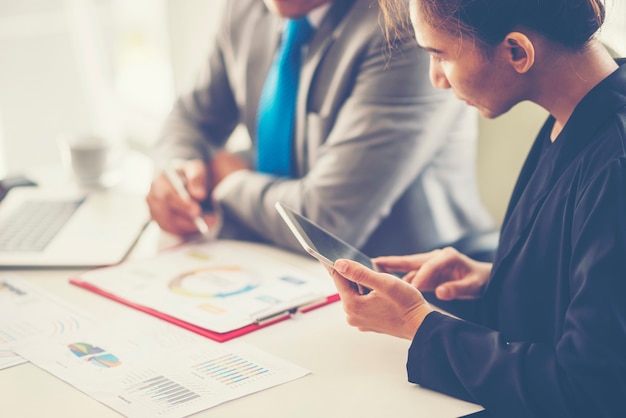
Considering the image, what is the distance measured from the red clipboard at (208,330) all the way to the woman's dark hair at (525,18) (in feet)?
1.50

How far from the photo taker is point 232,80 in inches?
72.9

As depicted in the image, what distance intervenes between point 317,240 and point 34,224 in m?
0.73

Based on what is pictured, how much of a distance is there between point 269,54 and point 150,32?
1.36 metres

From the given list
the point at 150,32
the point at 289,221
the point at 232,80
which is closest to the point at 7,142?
the point at 150,32

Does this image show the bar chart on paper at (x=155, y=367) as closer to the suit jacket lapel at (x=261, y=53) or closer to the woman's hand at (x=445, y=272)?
the woman's hand at (x=445, y=272)

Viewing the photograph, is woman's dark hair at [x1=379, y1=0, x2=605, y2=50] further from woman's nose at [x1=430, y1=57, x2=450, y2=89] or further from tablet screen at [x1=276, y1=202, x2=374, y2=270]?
tablet screen at [x1=276, y1=202, x2=374, y2=270]

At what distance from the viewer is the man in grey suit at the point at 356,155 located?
1409mm

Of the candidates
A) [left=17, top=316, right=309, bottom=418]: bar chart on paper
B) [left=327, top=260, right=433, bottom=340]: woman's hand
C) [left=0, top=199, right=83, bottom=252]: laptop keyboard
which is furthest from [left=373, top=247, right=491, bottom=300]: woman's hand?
[left=0, top=199, right=83, bottom=252]: laptop keyboard

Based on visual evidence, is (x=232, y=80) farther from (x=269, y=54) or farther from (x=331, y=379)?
(x=331, y=379)

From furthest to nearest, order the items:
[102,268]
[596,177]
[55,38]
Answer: [55,38] → [102,268] → [596,177]

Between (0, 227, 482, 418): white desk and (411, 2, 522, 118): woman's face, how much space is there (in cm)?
35

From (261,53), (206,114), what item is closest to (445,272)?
(261,53)

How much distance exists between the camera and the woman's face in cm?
95

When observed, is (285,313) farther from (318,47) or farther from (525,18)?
(318,47)
